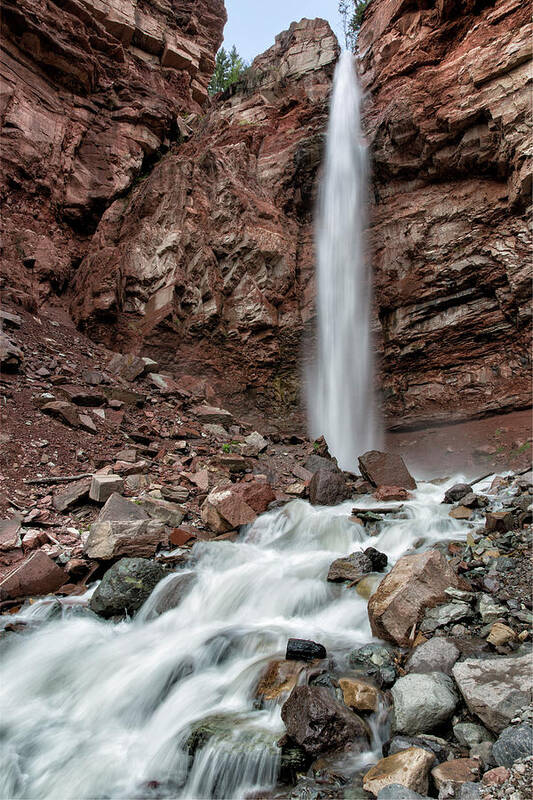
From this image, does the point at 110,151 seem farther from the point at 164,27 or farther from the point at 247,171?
the point at 164,27

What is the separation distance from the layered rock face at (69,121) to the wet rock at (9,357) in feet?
11.9

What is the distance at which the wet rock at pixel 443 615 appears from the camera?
11.2 ft

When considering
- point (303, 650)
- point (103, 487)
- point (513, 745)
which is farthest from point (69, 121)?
point (513, 745)

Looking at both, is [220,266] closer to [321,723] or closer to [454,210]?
[454,210]

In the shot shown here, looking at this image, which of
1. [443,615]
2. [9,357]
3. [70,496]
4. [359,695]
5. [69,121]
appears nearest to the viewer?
[359,695]

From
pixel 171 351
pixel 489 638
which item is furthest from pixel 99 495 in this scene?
pixel 171 351

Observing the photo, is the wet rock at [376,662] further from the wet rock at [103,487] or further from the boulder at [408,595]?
the wet rock at [103,487]

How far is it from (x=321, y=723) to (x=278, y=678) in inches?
30.7

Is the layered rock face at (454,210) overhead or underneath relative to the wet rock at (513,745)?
overhead

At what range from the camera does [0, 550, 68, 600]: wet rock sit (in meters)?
4.52

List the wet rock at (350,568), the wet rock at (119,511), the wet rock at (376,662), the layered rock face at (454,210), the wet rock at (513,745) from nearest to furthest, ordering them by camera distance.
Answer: the wet rock at (513,745) → the wet rock at (376,662) → the wet rock at (350,568) → the wet rock at (119,511) → the layered rock face at (454,210)

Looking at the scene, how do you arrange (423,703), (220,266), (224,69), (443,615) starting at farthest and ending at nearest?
(224,69) < (220,266) < (443,615) < (423,703)

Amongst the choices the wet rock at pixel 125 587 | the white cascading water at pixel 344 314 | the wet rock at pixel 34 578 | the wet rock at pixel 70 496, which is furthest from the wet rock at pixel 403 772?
the white cascading water at pixel 344 314

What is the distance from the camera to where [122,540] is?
5.25 metres
